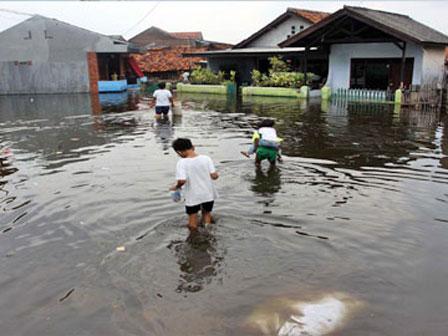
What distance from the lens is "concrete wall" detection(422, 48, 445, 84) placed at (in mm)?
25266

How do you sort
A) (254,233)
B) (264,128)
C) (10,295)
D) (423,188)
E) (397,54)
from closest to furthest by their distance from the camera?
(10,295) → (254,233) → (423,188) → (264,128) → (397,54)

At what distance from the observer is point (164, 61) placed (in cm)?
4534

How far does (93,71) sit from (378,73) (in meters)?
22.3

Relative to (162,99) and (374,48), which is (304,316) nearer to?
(162,99)

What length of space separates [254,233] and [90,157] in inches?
259

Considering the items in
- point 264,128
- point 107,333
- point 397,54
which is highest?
point 397,54

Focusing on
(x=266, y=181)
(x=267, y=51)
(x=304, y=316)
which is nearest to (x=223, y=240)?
(x=304, y=316)

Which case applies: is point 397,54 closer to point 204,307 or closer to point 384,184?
point 384,184

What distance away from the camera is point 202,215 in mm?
6742

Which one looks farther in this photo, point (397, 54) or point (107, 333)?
point (397, 54)

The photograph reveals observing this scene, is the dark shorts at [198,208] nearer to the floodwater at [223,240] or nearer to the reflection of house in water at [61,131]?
the floodwater at [223,240]

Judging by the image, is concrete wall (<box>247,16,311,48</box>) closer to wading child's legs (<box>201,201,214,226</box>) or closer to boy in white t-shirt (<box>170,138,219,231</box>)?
wading child's legs (<box>201,201,214,226</box>)

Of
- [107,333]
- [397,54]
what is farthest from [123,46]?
[107,333]

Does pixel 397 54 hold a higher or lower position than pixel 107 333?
higher
